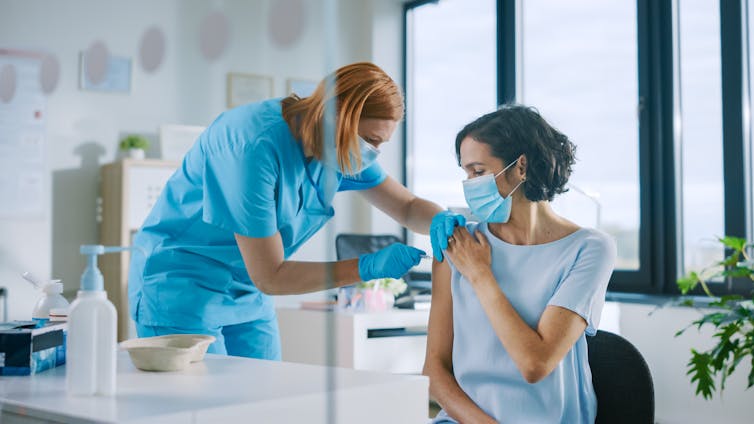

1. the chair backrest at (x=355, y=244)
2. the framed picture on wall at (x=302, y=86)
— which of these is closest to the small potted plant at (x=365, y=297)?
the chair backrest at (x=355, y=244)

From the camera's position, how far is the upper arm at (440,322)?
1.27 m

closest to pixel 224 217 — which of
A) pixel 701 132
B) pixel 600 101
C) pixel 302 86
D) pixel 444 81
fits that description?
pixel 302 86

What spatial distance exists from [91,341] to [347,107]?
58cm

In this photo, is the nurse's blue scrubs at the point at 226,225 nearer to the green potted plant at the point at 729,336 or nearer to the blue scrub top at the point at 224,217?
the blue scrub top at the point at 224,217

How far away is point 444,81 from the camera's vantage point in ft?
13.2

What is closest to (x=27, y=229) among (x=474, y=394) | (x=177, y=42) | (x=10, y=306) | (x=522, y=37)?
(x=10, y=306)

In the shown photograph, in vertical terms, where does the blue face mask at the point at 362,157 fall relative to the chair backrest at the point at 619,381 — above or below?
above

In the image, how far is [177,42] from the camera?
1477mm

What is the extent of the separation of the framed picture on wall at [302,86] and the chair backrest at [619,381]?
56 centimetres

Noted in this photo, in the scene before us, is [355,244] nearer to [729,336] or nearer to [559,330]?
[729,336]

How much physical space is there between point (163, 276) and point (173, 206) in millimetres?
125

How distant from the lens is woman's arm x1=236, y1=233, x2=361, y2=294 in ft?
4.09

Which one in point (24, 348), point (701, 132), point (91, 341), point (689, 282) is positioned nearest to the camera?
point (91, 341)

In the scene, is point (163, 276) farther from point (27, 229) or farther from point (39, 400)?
point (39, 400)
